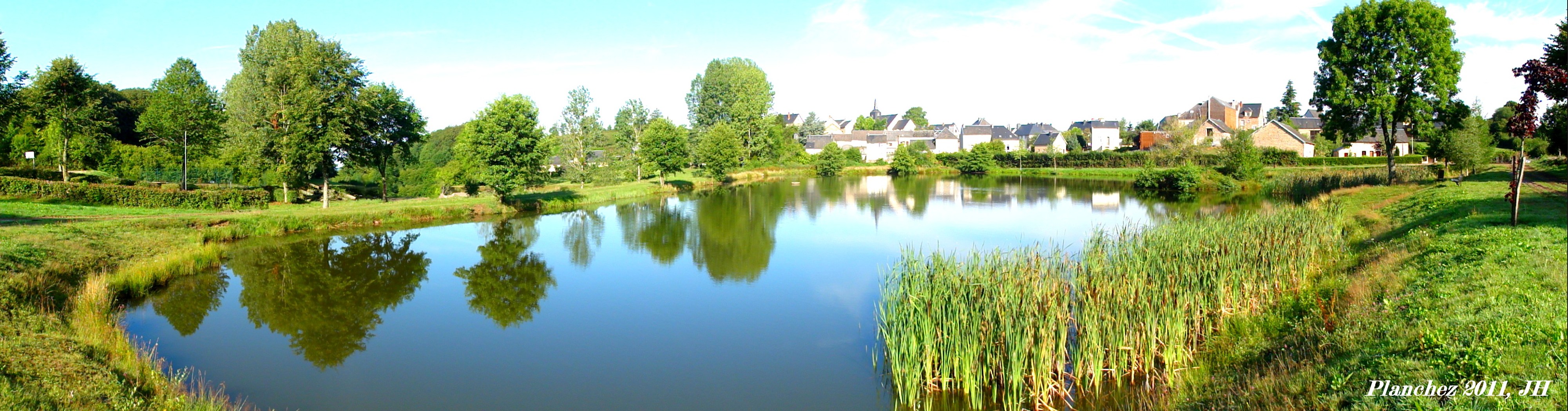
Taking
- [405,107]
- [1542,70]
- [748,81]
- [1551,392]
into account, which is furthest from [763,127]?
[1551,392]

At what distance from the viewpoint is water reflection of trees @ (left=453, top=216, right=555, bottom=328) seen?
13.3m

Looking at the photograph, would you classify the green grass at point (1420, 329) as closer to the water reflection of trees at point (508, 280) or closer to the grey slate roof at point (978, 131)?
the water reflection of trees at point (508, 280)

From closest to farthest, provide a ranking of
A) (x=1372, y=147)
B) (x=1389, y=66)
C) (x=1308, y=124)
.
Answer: (x=1389, y=66) → (x=1372, y=147) → (x=1308, y=124)

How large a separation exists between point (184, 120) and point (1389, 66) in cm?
5120

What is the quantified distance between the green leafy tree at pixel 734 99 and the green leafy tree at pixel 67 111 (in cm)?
3531

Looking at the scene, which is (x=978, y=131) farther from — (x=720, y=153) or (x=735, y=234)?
(x=735, y=234)

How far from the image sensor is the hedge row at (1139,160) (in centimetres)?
4238

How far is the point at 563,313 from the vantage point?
13.0 meters

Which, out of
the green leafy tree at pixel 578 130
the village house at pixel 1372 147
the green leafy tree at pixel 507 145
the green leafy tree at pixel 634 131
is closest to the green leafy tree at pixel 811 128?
the green leafy tree at pixel 634 131

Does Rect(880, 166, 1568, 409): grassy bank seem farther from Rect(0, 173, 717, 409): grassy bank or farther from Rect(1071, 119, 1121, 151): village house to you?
Rect(1071, 119, 1121, 151): village house

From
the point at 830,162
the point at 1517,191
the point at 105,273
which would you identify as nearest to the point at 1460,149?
the point at 1517,191

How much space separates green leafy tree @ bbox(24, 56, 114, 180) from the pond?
1692 centimetres

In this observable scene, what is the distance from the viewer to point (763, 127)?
60938 millimetres

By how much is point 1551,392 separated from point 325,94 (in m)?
29.1
